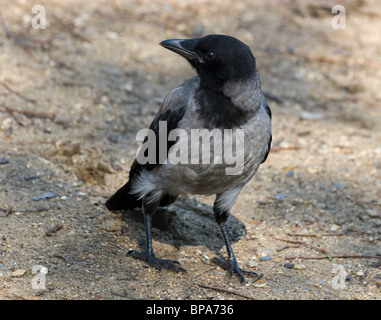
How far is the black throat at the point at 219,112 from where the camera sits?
12.9 ft

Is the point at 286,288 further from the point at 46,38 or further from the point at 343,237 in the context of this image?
the point at 46,38

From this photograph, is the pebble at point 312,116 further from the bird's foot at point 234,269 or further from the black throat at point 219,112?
the black throat at point 219,112

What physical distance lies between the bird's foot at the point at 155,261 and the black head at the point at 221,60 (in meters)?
1.44

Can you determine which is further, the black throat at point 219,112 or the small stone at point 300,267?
the small stone at point 300,267

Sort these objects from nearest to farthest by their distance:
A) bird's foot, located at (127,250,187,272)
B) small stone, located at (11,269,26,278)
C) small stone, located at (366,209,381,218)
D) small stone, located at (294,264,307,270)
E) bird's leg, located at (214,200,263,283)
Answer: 1. small stone, located at (11,269,26,278)
2. bird's foot, located at (127,250,187,272)
3. bird's leg, located at (214,200,263,283)
4. small stone, located at (294,264,307,270)
5. small stone, located at (366,209,381,218)

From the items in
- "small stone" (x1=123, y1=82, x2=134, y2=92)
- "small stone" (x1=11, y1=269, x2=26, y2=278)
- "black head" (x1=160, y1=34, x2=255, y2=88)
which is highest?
"black head" (x1=160, y1=34, x2=255, y2=88)

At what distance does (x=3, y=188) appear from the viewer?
4680mm

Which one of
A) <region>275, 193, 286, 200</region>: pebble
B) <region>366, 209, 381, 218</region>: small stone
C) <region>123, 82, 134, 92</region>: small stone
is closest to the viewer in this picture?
<region>366, 209, 381, 218</region>: small stone

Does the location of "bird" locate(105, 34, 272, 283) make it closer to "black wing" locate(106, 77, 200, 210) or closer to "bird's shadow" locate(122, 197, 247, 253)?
"black wing" locate(106, 77, 200, 210)

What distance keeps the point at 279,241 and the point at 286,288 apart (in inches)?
32.2

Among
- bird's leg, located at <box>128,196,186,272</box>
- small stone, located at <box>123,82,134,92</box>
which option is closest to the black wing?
bird's leg, located at <box>128,196,186,272</box>

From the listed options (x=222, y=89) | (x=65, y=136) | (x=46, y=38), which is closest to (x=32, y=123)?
(x=65, y=136)

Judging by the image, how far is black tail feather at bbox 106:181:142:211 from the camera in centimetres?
464

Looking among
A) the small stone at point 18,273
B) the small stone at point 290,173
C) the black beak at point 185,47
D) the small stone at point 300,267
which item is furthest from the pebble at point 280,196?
the small stone at point 18,273
